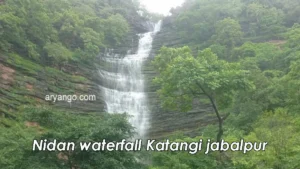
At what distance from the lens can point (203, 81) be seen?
17750 millimetres

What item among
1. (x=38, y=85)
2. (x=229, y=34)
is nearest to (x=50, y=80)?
(x=38, y=85)

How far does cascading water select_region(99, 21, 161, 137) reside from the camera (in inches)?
1330

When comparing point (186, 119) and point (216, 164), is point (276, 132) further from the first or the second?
point (186, 119)

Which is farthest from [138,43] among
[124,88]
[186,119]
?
[186,119]

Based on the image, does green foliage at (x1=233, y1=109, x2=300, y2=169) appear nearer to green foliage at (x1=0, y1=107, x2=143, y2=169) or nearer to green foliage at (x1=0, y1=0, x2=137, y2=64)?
green foliage at (x1=0, y1=107, x2=143, y2=169)

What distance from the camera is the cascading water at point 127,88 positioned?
33.8 meters

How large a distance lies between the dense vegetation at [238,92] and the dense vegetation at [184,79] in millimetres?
56

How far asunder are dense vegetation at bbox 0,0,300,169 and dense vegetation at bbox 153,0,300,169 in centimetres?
6

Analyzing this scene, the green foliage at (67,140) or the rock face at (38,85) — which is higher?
the rock face at (38,85)

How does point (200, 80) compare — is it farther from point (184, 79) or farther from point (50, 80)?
point (50, 80)

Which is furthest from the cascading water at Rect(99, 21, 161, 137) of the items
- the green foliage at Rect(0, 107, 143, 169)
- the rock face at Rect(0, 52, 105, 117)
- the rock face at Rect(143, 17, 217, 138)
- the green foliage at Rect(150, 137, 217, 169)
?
the green foliage at Rect(0, 107, 143, 169)

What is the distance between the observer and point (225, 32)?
138ft

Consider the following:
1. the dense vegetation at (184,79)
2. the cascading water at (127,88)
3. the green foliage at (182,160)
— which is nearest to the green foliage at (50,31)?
the dense vegetation at (184,79)

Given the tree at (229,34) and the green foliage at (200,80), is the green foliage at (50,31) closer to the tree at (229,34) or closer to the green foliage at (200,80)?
the tree at (229,34)
